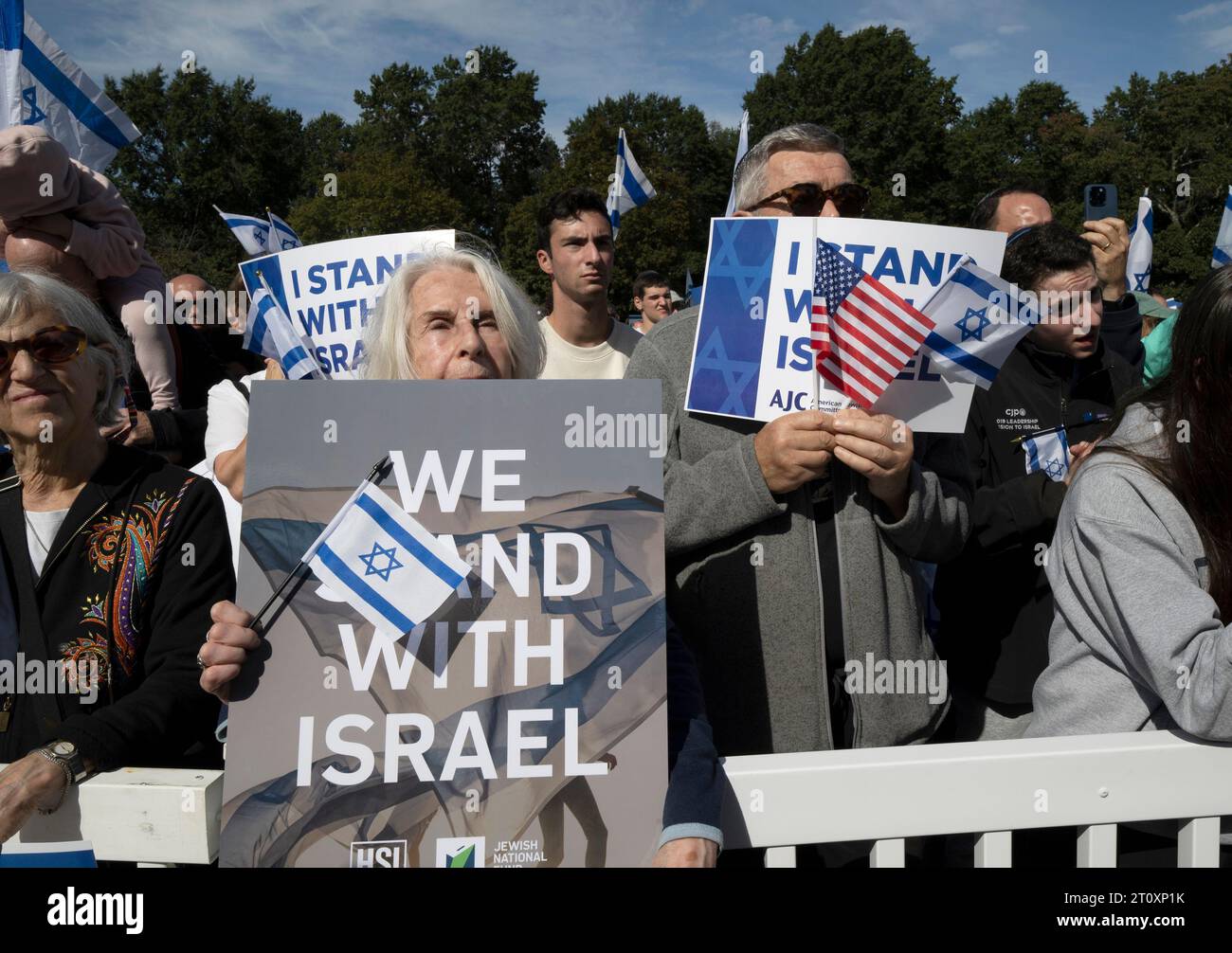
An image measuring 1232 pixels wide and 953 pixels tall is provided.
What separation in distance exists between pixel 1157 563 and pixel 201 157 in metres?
57.8

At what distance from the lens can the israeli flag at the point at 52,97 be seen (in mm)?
4367

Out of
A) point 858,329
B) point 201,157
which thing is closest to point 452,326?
point 858,329

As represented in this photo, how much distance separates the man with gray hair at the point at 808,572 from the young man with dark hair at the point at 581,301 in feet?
8.74

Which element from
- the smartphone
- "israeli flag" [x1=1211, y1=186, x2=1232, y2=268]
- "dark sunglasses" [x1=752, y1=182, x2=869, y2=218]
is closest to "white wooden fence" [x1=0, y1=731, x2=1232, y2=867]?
"dark sunglasses" [x1=752, y1=182, x2=869, y2=218]

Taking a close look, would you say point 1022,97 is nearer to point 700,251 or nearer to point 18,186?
point 700,251

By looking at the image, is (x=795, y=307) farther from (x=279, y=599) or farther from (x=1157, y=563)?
(x=279, y=599)

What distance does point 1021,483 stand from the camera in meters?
Result: 2.93

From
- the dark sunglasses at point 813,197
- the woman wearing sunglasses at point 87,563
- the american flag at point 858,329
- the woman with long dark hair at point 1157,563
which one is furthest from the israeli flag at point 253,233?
the woman with long dark hair at point 1157,563

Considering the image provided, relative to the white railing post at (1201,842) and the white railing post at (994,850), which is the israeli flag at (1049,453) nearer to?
the white railing post at (1201,842)

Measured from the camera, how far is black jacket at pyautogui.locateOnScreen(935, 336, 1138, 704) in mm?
2859

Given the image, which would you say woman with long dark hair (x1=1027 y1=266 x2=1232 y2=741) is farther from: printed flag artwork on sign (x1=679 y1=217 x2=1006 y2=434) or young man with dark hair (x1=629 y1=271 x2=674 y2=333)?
young man with dark hair (x1=629 y1=271 x2=674 y2=333)

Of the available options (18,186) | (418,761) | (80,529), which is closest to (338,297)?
(80,529)

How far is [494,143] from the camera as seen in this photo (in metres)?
45.6
